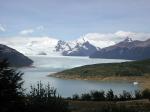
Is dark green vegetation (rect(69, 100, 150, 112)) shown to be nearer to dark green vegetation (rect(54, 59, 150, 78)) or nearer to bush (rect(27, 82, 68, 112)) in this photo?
bush (rect(27, 82, 68, 112))

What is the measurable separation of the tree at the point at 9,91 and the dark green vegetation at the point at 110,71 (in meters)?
120

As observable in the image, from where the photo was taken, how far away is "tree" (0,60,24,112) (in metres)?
11.1

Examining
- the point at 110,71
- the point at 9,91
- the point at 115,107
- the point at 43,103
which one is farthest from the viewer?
the point at 110,71

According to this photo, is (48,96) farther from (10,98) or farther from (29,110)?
(10,98)

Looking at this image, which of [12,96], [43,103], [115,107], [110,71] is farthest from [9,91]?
[110,71]

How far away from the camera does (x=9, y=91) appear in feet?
37.5

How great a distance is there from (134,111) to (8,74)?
793cm

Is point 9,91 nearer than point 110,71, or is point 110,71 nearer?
point 9,91

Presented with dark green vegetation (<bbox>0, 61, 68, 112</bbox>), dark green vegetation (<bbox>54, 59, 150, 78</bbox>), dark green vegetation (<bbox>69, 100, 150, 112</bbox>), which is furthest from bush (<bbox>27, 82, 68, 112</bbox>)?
dark green vegetation (<bbox>54, 59, 150, 78</bbox>)

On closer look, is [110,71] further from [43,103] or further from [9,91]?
[9,91]

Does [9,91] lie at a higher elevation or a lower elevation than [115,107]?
higher

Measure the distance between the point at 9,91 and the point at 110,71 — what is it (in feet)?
417

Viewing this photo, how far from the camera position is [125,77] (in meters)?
127

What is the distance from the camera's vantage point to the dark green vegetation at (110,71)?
133500mm
